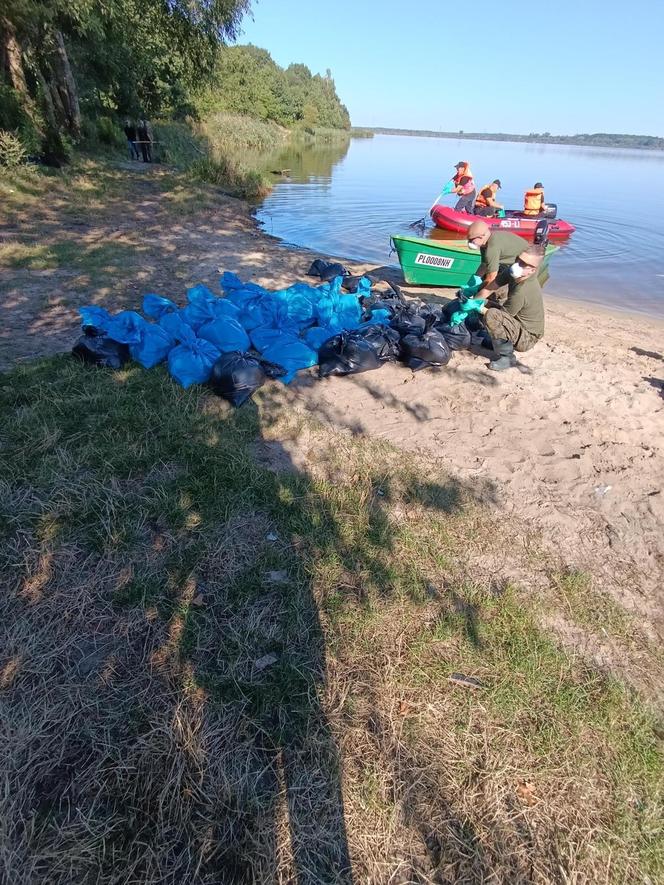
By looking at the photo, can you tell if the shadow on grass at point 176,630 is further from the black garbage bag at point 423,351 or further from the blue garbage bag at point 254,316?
the black garbage bag at point 423,351

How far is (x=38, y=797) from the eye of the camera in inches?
67.5

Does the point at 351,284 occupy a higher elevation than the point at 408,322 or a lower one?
lower

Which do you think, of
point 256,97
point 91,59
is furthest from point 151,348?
point 256,97

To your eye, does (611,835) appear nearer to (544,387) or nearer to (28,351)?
(544,387)

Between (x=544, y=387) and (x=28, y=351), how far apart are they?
540cm

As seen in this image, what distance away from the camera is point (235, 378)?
4.05 m

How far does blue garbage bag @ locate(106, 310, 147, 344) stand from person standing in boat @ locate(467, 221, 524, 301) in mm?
4125

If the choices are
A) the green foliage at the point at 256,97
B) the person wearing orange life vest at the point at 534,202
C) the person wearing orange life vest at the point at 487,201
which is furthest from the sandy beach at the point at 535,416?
the green foliage at the point at 256,97

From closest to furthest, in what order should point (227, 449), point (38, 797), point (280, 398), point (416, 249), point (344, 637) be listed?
point (38, 797) → point (344, 637) → point (227, 449) → point (280, 398) → point (416, 249)

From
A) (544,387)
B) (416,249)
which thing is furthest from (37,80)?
(544,387)

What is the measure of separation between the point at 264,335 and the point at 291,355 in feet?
1.49

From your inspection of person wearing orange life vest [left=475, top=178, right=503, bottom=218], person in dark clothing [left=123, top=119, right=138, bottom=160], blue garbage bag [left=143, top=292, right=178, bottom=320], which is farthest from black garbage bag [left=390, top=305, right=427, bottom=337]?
person in dark clothing [left=123, top=119, right=138, bottom=160]

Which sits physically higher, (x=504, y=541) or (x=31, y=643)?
(x=31, y=643)

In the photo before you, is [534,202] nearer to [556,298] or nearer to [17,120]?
[556,298]
